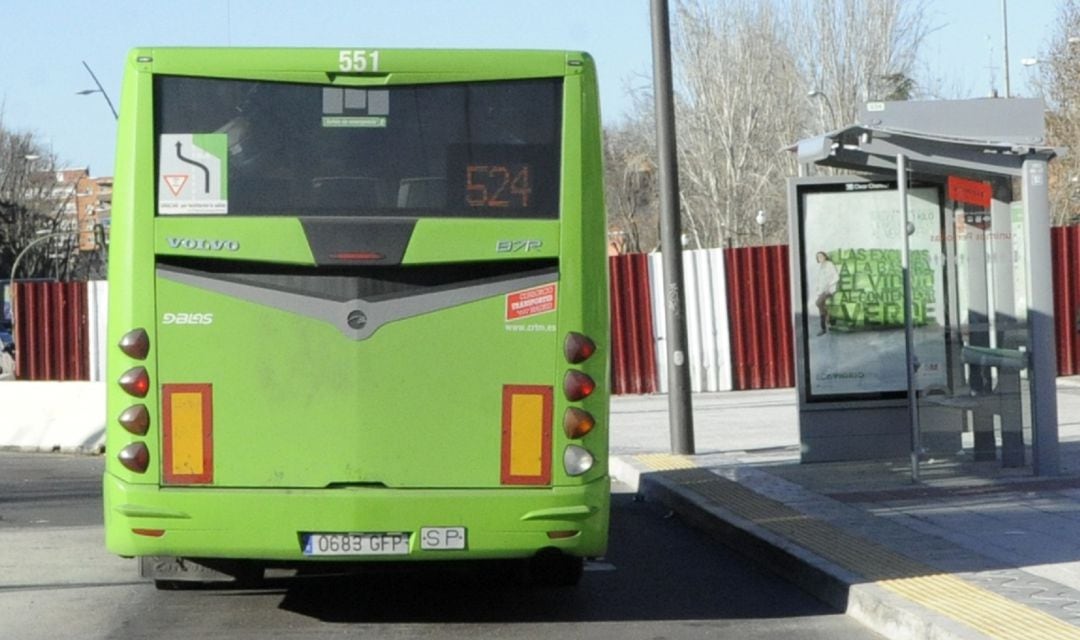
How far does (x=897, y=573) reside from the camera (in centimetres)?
894

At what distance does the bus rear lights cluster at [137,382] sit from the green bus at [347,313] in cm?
2

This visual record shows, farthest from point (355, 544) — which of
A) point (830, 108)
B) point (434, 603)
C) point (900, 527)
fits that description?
point (830, 108)

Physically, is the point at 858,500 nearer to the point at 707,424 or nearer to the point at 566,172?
the point at 566,172

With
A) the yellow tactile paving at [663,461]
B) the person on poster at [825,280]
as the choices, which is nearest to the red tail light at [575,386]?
the yellow tactile paving at [663,461]

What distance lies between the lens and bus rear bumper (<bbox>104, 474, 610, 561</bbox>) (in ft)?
26.2

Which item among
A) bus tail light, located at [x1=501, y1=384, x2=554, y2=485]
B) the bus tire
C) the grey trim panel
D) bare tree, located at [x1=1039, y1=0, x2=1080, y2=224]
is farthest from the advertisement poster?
bare tree, located at [x1=1039, y1=0, x2=1080, y2=224]

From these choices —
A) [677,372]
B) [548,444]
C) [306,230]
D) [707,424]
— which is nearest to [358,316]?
[306,230]

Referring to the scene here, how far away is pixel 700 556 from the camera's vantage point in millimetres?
10969

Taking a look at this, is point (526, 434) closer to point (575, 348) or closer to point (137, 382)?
point (575, 348)

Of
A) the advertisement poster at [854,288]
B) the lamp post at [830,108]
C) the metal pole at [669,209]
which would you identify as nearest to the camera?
the advertisement poster at [854,288]

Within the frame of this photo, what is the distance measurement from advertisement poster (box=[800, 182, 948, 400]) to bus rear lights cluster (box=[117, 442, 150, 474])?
26.2ft

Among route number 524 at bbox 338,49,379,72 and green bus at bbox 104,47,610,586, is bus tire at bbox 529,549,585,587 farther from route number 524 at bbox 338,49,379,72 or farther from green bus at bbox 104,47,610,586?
route number 524 at bbox 338,49,379,72

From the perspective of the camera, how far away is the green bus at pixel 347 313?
315 inches

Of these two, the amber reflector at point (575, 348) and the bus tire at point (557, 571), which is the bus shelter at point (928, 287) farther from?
the amber reflector at point (575, 348)
